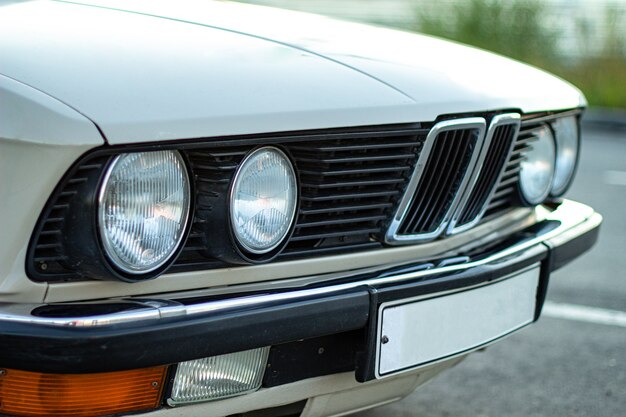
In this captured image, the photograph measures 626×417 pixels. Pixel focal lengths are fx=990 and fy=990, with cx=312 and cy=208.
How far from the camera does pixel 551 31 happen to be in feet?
45.0

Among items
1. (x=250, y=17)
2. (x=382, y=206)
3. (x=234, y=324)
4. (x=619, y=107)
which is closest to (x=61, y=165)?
(x=234, y=324)

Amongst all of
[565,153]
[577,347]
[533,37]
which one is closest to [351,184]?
[565,153]

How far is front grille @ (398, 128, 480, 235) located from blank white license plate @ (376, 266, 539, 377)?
0.72ft

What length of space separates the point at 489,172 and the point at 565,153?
1.90 feet

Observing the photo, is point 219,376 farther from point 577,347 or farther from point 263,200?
point 577,347

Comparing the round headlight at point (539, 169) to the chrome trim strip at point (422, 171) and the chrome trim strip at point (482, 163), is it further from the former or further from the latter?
the chrome trim strip at point (422, 171)

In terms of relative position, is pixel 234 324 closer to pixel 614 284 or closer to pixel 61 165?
pixel 61 165

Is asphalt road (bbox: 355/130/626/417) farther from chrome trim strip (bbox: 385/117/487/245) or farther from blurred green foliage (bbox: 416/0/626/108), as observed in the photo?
blurred green foliage (bbox: 416/0/626/108)

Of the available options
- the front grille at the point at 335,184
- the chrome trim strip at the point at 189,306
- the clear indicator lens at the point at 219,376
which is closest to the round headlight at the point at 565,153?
the chrome trim strip at the point at 189,306

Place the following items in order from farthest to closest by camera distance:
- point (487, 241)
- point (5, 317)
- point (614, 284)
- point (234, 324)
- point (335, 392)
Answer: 1. point (614, 284)
2. point (487, 241)
3. point (335, 392)
4. point (234, 324)
5. point (5, 317)

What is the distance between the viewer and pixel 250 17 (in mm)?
2811

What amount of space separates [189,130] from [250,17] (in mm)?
956

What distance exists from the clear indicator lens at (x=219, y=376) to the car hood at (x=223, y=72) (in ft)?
1.53

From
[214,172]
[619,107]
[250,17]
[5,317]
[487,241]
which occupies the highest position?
[250,17]
